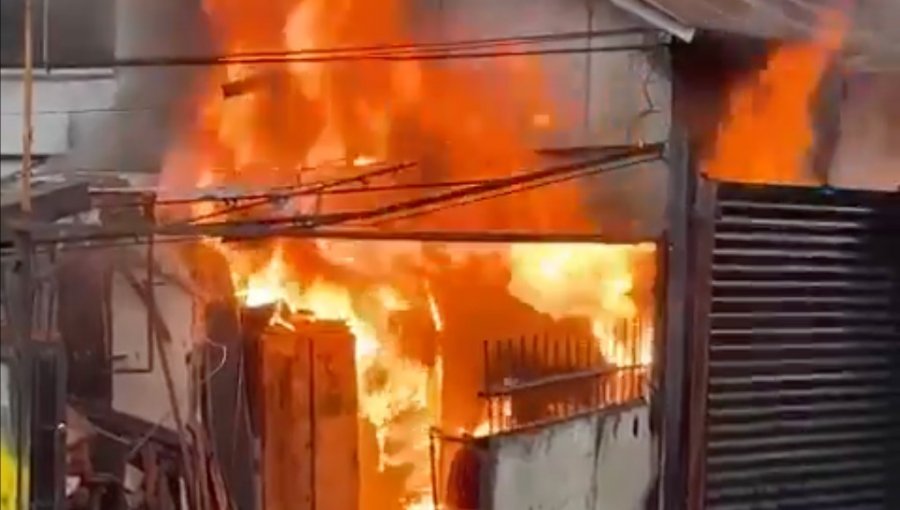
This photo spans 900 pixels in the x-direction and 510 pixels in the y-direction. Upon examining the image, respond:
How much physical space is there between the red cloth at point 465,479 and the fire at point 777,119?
1.69 metres

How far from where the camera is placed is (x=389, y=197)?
5883mm

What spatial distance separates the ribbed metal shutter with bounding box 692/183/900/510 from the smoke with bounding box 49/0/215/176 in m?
2.29

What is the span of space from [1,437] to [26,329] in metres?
0.37

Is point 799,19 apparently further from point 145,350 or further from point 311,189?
point 145,350

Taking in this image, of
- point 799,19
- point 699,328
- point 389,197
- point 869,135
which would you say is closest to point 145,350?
point 389,197

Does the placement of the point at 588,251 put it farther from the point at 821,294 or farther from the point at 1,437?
the point at 1,437

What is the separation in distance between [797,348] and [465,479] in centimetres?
192

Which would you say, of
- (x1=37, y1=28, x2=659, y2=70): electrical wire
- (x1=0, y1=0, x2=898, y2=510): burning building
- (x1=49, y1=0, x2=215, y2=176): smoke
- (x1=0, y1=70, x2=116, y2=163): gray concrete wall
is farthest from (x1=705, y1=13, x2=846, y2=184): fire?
(x1=0, y1=70, x2=116, y2=163): gray concrete wall

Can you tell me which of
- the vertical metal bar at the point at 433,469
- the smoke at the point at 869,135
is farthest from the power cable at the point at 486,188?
the smoke at the point at 869,135

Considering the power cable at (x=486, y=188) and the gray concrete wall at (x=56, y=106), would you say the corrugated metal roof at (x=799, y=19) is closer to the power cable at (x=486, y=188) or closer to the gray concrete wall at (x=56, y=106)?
the power cable at (x=486, y=188)

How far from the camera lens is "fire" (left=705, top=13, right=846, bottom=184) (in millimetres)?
6492

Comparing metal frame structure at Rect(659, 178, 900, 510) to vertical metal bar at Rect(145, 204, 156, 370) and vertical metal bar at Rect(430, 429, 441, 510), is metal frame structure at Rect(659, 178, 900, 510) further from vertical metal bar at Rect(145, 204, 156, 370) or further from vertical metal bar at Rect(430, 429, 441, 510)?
vertical metal bar at Rect(145, 204, 156, 370)

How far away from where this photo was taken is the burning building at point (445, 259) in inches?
217

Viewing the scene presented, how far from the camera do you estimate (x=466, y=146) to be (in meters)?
6.04
